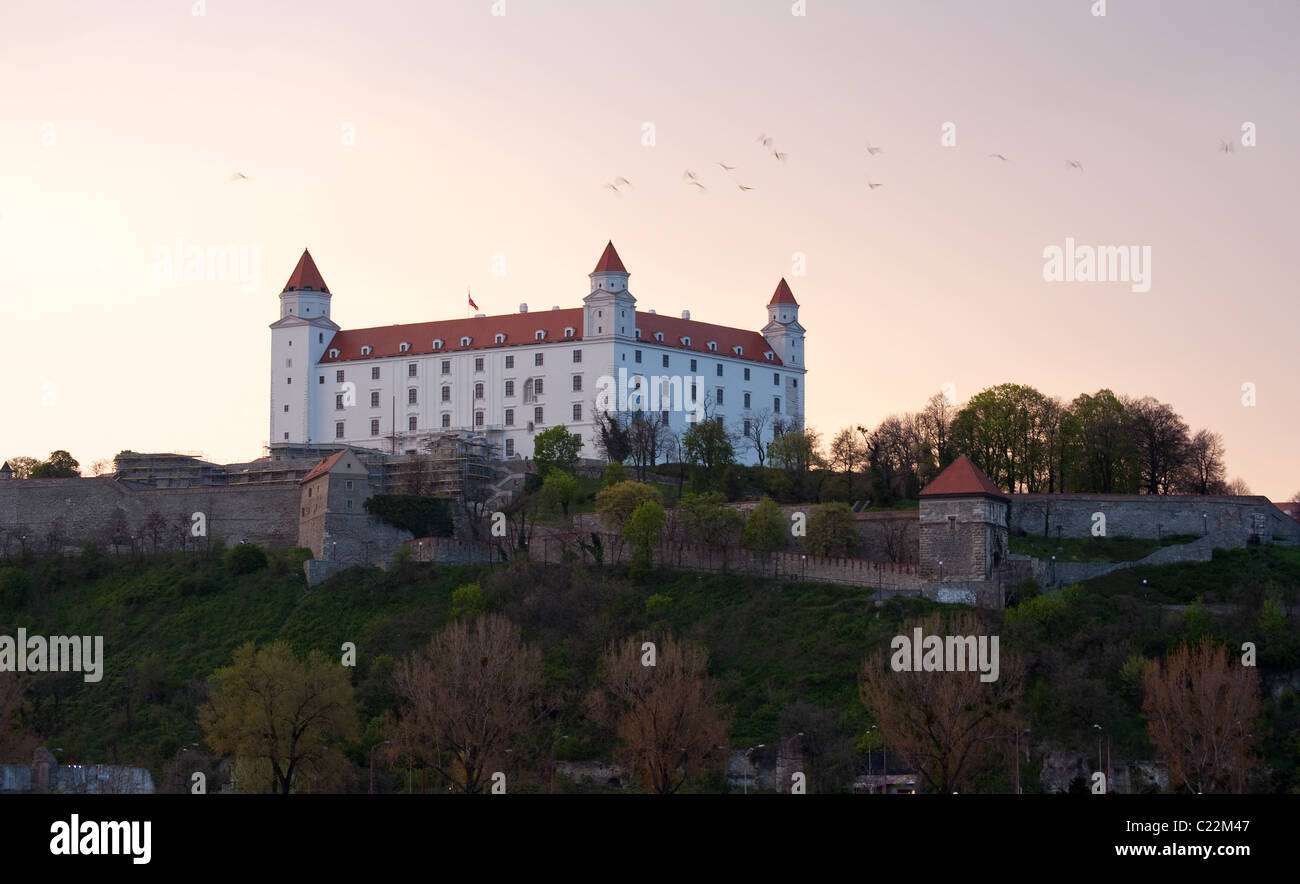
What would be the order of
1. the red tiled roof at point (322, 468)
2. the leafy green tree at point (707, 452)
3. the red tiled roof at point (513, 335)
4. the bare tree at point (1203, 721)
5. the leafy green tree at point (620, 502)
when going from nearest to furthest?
the bare tree at point (1203, 721), the leafy green tree at point (620, 502), the red tiled roof at point (322, 468), the leafy green tree at point (707, 452), the red tiled roof at point (513, 335)

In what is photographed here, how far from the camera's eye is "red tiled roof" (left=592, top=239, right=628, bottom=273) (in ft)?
319

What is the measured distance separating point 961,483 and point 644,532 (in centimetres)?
1088

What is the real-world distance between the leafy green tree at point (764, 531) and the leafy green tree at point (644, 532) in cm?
293

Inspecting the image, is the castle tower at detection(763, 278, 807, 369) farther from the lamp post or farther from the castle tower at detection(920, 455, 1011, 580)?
the lamp post

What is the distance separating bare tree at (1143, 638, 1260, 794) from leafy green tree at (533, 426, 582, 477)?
3295 cm

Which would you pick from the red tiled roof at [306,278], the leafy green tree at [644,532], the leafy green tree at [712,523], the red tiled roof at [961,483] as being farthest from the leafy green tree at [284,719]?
the red tiled roof at [306,278]

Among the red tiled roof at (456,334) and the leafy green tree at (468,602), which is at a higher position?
the red tiled roof at (456,334)

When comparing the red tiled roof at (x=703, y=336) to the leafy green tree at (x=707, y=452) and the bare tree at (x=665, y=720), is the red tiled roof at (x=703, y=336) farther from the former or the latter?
the bare tree at (x=665, y=720)

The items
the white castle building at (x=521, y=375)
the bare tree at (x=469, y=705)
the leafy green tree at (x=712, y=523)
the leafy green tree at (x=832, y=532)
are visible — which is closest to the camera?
the bare tree at (x=469, y=705)

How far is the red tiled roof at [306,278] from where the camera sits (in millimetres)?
102500

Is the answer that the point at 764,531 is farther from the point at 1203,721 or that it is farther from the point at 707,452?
the point at 1203,721

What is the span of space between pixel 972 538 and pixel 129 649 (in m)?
28.3
